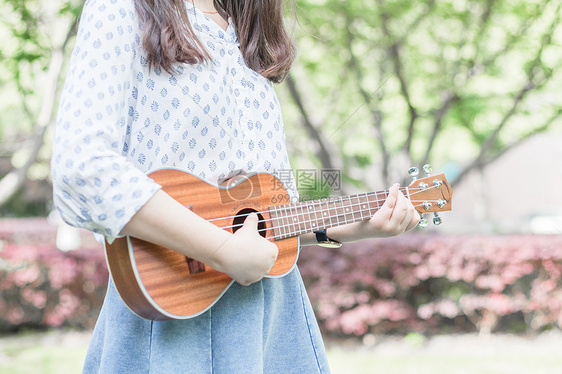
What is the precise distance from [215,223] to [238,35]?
1.87ft

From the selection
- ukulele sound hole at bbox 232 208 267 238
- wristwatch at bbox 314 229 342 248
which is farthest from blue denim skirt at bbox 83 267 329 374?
wristwatch at bbox 314 229 342 248

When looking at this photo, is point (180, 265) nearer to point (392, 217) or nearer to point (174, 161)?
point (174, 161)

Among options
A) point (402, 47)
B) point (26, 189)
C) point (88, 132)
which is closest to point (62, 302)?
point (402, 47)

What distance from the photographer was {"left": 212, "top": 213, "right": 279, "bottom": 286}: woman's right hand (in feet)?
3.08

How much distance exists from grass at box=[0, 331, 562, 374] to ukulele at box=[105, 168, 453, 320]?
3.24 metres

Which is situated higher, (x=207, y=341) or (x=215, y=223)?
(x=215, y=223)

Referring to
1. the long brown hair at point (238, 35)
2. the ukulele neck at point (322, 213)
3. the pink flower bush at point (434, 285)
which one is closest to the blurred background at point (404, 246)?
the pink flower bush at point (434, 285)

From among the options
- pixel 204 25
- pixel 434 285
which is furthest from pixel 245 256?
pixel 434 285

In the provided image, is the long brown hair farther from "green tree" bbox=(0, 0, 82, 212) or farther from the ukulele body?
"green tree" bbox=(0, 0, 82, 212)

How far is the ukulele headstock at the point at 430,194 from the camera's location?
5.03 feet

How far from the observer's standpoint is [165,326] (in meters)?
0.99

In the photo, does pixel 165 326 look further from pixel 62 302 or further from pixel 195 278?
pixel 62 302

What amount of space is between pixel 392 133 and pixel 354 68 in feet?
4.84

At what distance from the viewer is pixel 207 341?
101cm
